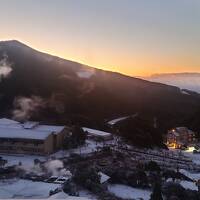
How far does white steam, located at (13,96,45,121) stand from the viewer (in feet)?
134

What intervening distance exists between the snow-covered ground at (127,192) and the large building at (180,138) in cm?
1959

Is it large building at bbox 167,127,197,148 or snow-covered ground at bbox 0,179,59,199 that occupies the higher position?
large building at bbox 167,127,197,148

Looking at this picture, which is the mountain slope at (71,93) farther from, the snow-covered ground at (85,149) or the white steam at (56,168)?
the white steam at (56,168)

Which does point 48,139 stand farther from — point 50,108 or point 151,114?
point 151,114

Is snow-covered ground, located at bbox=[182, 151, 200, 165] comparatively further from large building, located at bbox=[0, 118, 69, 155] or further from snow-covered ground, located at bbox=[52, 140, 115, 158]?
large building, located at bbox=[0, 118, 69, 155]

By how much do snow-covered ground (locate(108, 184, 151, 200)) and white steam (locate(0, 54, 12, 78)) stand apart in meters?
32.7

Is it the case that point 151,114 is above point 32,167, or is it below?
above

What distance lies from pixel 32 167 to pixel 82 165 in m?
2.75

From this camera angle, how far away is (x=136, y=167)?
22984mm

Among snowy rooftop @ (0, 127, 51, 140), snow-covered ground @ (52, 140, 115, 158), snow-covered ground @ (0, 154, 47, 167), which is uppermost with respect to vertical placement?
snowy rooftop @ (0, 127, 51, 140)

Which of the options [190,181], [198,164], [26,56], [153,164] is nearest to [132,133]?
[198,164]

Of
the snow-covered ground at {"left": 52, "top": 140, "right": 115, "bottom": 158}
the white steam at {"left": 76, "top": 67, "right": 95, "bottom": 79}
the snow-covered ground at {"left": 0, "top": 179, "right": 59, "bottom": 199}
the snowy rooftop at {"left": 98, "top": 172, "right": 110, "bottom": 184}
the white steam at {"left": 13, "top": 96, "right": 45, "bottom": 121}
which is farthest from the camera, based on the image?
the white steam at {"left": 76, "top": 67, "right": 95, "bottom": 79}

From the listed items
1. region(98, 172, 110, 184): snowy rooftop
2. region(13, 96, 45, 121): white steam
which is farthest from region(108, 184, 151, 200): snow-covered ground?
region(13, 96, 45, 121): white steam

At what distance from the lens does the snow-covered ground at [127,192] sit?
18.2 meters
